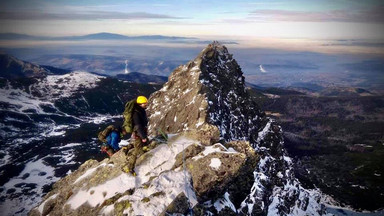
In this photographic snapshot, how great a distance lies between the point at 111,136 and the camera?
29281mm

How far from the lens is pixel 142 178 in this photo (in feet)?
76.5

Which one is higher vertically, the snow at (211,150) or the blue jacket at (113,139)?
the snow at (211,150)

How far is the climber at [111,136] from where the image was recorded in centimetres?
2872

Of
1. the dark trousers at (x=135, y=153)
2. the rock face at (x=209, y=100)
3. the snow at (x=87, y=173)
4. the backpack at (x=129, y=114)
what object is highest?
the backpack at (x=129, y=114)

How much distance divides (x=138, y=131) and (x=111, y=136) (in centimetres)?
551

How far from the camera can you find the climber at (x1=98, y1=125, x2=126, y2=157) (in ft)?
94.2

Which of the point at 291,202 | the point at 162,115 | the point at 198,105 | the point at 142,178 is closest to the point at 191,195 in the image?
the point at 142,178

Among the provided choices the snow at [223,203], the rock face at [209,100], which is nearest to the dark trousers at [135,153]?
the snow at [223,203]

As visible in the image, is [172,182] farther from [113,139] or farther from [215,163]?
[113,139]

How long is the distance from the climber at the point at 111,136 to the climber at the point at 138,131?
3637 millimetres

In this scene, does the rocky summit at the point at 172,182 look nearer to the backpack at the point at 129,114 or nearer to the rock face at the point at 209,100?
the backpack at the point at 129,114

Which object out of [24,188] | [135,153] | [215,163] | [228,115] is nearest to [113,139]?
[135,153]

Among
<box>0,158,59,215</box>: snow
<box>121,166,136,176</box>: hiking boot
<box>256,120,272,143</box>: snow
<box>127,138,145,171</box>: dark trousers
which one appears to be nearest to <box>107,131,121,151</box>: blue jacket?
<box>127,138,145,171</box>: dark trousers

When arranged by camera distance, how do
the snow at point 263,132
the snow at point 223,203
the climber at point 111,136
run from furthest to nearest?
the snow at point 263,132
the climber at point 111,136
the snow at point 223,203
